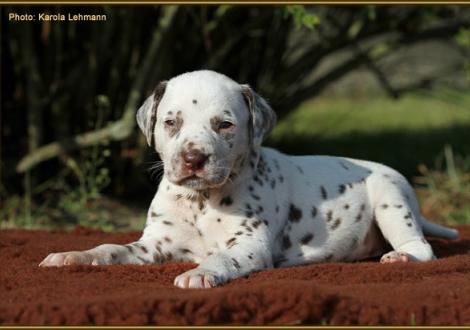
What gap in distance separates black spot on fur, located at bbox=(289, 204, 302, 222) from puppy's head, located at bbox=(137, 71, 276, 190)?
47 centimetres

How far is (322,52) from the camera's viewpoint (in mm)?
9656

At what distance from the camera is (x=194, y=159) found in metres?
4.71

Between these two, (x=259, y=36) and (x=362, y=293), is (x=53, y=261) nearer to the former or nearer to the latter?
(x=362, y=293)

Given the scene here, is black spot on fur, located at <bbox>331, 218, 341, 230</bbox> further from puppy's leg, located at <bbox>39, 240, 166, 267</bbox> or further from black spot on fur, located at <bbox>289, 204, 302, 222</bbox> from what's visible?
puppy's leg, located at <bbox>39, 240, 166, 267</bbox>

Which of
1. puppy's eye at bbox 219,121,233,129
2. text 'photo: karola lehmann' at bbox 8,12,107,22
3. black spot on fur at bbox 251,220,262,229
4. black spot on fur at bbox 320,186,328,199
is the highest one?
text 'photo: karola lehmann' at bbox 8,12,107,22

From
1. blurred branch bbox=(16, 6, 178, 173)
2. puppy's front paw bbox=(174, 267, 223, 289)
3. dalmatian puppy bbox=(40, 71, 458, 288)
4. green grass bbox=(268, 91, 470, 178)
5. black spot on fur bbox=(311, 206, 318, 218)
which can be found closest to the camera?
puppy's front paw bbox=(174, 267, 223, 289)

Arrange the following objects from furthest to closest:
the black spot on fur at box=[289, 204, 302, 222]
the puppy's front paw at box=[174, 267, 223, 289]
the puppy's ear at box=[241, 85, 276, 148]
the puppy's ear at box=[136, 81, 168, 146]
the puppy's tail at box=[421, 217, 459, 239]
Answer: the puppy's tail at box=[421, 217, 459, 239]
the black spot on fur at box=[289, 204, 302, 222]
the puppy's ear at box=[136, 81, 168, 146]
the puppy's ear at box=[241, 85, 276, 148]
the puppy's front paw at box=[174, 267, 223, 289]

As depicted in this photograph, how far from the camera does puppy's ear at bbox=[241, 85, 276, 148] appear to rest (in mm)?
5258

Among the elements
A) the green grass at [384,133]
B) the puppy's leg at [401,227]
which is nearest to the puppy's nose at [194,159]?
the puppy's leg at [401,227]

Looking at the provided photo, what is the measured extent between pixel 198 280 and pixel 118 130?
4140mm

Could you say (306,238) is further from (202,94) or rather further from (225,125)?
(202,94)

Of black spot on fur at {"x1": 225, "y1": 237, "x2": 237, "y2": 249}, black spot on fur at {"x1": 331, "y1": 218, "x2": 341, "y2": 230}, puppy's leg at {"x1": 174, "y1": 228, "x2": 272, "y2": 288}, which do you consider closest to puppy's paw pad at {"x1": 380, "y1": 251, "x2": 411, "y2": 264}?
black spot on fur at {"x1": 331, "y1": 218, "x2": 341, "y2": 230}

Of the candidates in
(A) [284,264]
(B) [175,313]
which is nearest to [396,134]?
(A) [284,264]

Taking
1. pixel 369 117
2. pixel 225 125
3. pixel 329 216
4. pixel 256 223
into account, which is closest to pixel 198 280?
pixel 256 223
